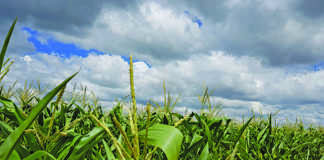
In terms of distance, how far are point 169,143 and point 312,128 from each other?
17.9 feet

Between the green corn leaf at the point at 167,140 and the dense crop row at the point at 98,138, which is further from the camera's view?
the green corn leaf at the point at 167,140

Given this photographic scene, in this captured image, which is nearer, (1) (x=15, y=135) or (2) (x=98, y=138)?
(1) (x=15, y=135)

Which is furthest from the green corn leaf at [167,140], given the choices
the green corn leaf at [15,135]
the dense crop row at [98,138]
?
the green corn leaf at [15,135]

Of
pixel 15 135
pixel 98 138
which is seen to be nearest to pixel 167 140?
pixel 98 138

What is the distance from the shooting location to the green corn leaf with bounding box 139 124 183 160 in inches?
31.7

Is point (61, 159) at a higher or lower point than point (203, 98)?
lower

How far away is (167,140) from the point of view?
828mm

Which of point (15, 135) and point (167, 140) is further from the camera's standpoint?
point (167, 140)

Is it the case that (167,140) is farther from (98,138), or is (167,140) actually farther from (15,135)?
(15,135)

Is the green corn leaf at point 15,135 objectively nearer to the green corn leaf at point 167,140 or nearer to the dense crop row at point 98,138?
the dense crop row at point 98,138

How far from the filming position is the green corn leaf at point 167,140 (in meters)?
0.80

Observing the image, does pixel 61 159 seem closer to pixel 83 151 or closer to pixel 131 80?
pixel 83 151

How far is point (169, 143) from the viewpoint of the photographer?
82cm

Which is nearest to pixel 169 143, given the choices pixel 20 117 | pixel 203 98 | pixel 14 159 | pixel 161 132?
pixel 161 132
